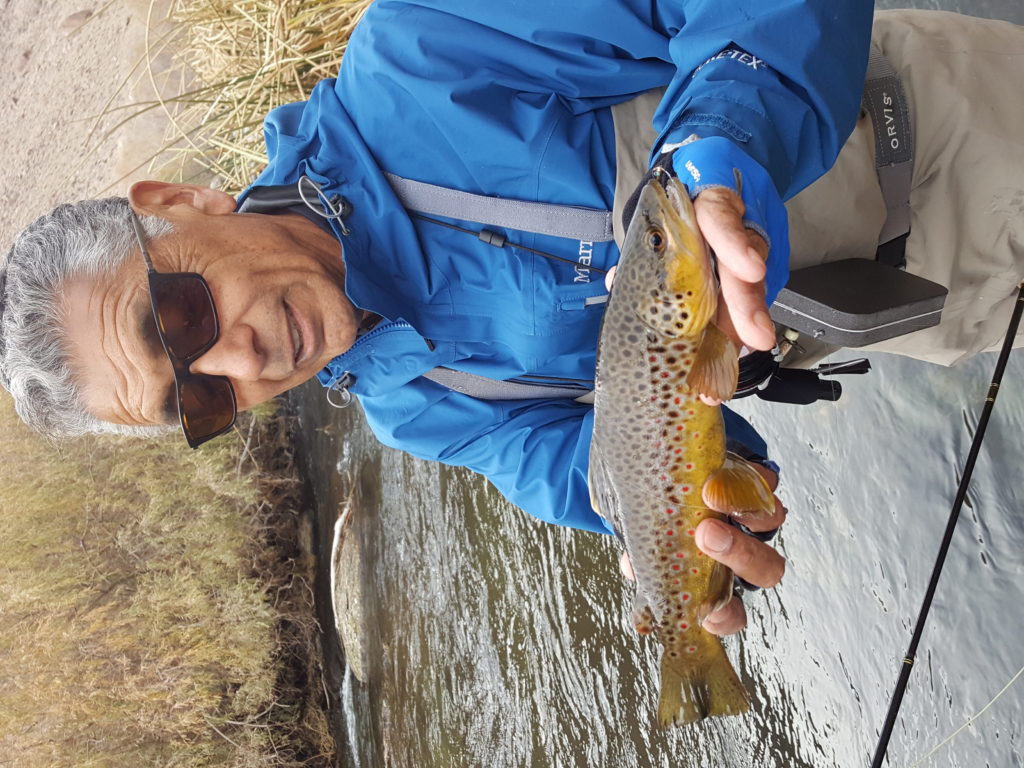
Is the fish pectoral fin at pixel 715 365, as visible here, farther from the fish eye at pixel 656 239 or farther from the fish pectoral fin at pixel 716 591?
the fish pectoral fin at pixel 716 591

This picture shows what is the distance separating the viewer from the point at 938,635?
2.88 m

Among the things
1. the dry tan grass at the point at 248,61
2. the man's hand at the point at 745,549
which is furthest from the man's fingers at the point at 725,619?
the dry tan grass at the point at 248,61

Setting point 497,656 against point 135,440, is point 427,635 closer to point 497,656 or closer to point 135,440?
point 497,656

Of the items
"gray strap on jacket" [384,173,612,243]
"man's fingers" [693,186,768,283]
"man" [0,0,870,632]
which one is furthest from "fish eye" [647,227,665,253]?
"gray strap on jacket" [384,173,612,243]

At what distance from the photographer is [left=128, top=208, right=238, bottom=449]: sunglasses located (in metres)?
2.19

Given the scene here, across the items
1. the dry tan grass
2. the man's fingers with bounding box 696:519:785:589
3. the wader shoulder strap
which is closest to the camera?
the man's fingers with bounding box 696:519:785:589

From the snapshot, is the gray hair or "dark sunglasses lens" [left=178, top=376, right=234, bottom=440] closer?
the gray hair

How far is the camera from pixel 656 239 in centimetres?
147

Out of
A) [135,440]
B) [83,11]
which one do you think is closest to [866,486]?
[135,440]

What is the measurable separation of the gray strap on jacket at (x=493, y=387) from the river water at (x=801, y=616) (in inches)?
61.5

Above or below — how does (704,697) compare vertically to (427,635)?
above

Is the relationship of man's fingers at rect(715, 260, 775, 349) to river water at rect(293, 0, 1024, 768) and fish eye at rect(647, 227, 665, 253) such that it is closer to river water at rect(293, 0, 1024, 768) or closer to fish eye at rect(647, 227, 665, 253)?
fish eye at rect(647, 227, 665, 253)

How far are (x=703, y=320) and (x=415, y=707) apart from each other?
4.43 m

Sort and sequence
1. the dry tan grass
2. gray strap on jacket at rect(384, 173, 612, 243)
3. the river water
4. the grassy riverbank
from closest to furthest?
gray strap on jacket at rect(384, 173, 612, 243)
the river water
the dry tan grass
the grassy riverbank
